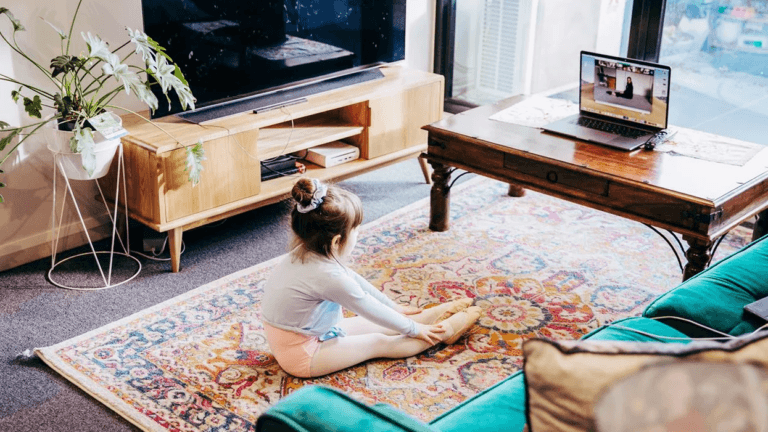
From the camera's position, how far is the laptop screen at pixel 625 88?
2933mm

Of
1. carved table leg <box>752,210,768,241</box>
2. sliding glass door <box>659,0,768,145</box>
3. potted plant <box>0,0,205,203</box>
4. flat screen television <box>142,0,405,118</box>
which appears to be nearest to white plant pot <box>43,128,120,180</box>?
potted plant <box>0,0,205,203</box>

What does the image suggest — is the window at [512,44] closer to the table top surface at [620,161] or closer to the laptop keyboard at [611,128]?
the laptop keyboard at [611,128]

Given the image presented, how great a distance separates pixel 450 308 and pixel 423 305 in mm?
186

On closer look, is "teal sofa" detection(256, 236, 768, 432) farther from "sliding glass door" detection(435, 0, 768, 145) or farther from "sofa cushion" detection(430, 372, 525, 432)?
"sliding glass door" detection(435, 0, 768, 145)

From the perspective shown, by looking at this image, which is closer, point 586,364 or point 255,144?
point 586,364

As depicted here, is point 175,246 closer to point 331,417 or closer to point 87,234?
point 87,234

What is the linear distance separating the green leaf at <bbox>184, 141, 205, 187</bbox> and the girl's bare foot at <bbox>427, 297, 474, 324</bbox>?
0.97 m

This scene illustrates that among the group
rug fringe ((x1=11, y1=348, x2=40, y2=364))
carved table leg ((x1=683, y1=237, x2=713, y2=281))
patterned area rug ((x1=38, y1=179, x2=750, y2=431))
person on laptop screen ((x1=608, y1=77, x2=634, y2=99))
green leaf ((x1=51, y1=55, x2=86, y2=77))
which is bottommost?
rug fringe ((x1=11, y1=348, x2=40, y2=364))

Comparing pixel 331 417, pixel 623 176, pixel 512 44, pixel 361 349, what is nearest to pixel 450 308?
pixel 361 349

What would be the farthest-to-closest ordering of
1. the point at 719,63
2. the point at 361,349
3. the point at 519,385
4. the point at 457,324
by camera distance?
the point at 719,63 → the point at 457,324 → the point at 361,349 → the point at 519,385

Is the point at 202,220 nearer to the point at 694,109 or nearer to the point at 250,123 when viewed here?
the point at 250,123

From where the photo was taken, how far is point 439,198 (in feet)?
11.4

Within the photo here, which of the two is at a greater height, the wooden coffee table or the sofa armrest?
the sofa armrest

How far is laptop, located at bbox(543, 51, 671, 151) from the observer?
2943mm
